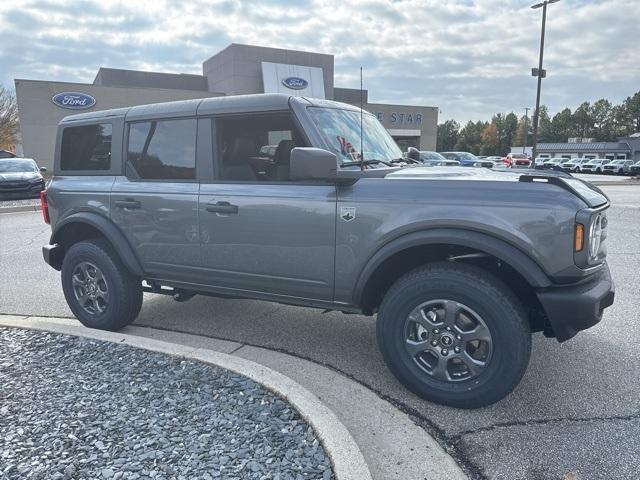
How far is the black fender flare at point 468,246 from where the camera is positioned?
278 centimetres

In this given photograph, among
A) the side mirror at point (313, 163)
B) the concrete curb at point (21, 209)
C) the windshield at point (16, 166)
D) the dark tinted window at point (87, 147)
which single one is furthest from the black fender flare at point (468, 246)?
the windshield at point (16, 166)

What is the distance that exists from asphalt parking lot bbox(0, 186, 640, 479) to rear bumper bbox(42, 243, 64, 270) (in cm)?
63

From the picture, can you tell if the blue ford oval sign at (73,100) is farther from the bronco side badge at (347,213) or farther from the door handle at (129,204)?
the bronco side badge at (347,213)

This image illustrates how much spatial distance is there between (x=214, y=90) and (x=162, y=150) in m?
42.0

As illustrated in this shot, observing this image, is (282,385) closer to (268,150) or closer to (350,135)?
(268,150)

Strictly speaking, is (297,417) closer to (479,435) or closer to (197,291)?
(479,435)

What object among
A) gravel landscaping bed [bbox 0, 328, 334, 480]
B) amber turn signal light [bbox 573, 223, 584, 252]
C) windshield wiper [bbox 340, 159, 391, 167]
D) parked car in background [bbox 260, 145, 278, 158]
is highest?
parked car in background [bbox 260, 145, 278, 158]

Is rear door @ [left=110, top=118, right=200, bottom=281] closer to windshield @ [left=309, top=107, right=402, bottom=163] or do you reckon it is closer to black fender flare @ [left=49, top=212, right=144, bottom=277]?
black fender flare @ [left=49, top=212, right=144, bottom=277]

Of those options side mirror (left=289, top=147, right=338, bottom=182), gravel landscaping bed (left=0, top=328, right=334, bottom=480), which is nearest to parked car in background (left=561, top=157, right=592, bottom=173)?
side mirror (left=289, top=147, right=338, bottom=182)

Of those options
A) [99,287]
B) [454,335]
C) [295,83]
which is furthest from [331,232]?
Result: [295,83]

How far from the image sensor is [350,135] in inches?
151

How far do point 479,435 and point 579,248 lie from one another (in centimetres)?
119

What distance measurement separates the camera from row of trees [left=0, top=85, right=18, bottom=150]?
44062mm

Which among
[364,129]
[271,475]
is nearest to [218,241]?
[364,129]
